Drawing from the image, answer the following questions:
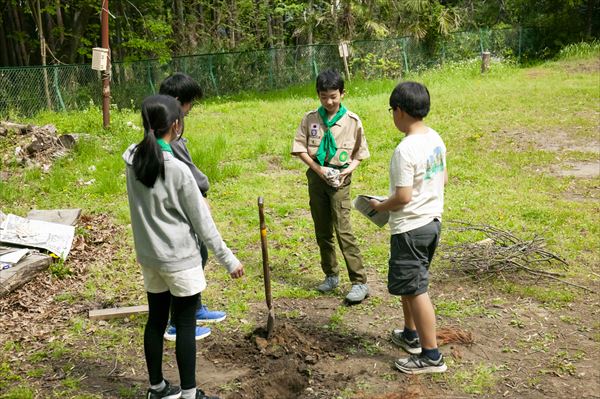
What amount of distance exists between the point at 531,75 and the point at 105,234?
15.7 m

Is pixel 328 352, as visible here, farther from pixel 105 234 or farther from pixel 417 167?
pixel 105 234

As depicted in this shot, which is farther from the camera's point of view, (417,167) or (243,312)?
→ (243,312)

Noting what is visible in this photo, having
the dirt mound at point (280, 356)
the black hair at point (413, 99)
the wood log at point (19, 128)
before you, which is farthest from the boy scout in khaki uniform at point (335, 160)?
the wood log at point (19, 128)

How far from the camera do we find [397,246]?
353 centimetres

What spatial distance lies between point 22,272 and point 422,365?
335 cm

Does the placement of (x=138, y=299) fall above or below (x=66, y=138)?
below

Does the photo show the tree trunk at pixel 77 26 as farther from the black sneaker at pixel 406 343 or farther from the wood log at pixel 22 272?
the black sneaker at pixel 406 343

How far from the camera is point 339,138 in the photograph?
464cm

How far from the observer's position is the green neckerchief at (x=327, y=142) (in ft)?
15.2

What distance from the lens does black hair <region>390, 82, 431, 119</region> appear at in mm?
3404

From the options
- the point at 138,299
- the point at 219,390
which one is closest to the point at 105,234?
the point at 138,299

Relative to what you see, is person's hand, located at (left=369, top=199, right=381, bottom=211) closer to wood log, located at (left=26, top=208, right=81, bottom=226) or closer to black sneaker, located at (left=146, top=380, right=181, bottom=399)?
black sneaker, located at (left=146, top=380, right=181, bottom=399)

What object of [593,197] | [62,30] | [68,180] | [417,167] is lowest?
[593,197]

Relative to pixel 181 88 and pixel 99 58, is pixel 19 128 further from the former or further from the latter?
pixel 181 88
